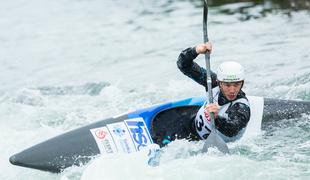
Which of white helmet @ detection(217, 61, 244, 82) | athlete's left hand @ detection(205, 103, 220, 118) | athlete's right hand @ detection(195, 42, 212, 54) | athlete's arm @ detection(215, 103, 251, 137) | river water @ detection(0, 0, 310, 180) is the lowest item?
river water @ detection(0, 0, 310, 180)

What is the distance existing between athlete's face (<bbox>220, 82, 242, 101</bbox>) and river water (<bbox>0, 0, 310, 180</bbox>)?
0.65 metres

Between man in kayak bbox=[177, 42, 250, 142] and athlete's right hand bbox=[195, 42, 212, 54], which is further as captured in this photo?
athlete's right hand bbox=[195, 42, 212, 54]

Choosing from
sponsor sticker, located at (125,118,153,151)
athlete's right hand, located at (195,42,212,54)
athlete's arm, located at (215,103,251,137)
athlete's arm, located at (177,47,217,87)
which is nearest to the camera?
athlete's arm, located at (215,103,251,137)

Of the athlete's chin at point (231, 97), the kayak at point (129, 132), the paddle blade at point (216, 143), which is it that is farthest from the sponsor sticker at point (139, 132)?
the athlete's chin at point (231, 97)

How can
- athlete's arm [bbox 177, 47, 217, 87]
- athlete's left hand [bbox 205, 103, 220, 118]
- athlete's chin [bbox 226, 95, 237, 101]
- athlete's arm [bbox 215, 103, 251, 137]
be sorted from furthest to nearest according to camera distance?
athlete's arm [bbox 177, 47, 217, 87] < athlete's chin [bbox 226, 95, 237, 101] < athlete's arm [bbox 215, 103, 251, 137] < athlete's left hand [bbox 205, 103, 220, 118]

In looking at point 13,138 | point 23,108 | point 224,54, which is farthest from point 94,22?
point 13,138

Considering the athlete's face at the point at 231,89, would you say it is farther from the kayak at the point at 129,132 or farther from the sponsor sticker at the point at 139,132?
the sponsor sticker at the point at 139,132

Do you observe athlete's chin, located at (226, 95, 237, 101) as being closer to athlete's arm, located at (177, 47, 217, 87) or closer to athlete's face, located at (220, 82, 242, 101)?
athlete's face, located at (220, 82, 242, 101)

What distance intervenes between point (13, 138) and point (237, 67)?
151 inches

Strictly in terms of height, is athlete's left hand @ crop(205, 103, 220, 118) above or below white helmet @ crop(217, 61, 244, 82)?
below

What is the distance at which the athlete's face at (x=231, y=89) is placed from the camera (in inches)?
274

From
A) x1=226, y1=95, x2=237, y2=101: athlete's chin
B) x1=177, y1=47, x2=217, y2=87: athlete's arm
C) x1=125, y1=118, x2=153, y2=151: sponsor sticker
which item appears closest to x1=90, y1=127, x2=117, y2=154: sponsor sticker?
x1=125, y1=118, x2=153, y2=151: sponsor sticker

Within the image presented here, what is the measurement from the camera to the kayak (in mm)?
7289

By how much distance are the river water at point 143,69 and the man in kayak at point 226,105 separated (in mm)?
281
